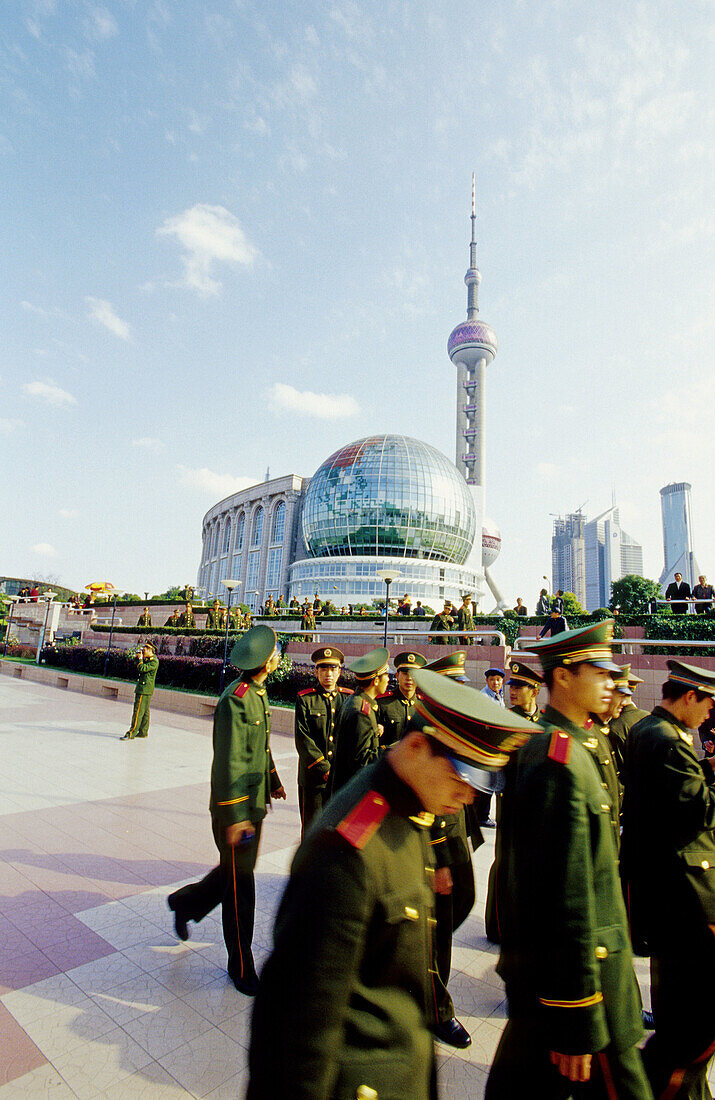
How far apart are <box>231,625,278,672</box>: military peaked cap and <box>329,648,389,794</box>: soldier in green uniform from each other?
63 cm

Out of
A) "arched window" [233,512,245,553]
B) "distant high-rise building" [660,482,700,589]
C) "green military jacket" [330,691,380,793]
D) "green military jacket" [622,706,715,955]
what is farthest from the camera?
"distant high-rise building" [660,482,700,589]

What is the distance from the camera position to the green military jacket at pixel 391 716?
4742 millimetres

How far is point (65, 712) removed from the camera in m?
12.5

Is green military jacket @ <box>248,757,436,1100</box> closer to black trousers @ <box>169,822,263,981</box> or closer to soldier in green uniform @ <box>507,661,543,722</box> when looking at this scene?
black trousers @ <box>169,822,263,981</box>

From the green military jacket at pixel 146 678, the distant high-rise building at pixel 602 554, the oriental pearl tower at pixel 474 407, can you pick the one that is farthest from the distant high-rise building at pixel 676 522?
the green military jacket at pixel 146 678

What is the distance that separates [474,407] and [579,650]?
73934 mm

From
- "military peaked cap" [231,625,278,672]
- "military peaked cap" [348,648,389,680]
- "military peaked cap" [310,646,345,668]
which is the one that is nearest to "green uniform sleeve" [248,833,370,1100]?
"military peaked cap" [231,625,278,672]

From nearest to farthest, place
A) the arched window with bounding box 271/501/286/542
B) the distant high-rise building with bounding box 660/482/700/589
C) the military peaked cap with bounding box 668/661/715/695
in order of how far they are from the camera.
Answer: the military peaked cap with bounding box 668/661/715/695 → the arched window with bounding box 271/501/286/542 → the distant high-rise building with bounding box 660/482/700/589

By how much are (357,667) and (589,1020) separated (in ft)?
8.88

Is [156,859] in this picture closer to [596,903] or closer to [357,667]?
[357,667]

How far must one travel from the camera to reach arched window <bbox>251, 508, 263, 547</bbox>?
189ft

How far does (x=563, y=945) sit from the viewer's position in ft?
5.91

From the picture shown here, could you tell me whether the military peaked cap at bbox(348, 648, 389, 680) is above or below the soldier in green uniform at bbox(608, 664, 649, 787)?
above

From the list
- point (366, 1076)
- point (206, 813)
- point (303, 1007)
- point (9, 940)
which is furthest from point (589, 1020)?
point (206, 813)
